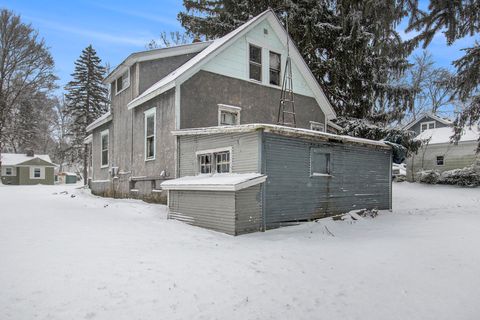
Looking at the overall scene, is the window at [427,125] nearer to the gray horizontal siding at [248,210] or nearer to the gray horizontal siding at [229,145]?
the gray horizontal siding at [229,145]

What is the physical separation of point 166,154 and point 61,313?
8.25 metres

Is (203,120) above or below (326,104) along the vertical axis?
below

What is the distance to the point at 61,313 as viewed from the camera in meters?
3.48

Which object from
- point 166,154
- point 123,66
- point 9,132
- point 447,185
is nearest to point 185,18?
point 123,66

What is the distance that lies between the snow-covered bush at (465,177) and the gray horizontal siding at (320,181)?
1366cm

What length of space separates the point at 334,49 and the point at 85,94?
29.6 metres

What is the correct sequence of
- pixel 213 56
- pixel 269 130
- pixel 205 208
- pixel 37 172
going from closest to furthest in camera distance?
pixel 269 130, pixel 205 208, pixel 213 56, pixel 37 172

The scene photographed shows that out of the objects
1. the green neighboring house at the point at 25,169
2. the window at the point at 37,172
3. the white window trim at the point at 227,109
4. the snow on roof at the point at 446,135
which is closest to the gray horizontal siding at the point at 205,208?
the white window trim at the point at 227,109

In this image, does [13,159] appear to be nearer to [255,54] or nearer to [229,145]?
[255,54]

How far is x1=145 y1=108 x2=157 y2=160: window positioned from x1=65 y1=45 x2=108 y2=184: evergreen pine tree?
2698 centimetres

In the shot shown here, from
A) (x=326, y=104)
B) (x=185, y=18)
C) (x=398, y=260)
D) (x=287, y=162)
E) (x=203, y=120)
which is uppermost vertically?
(x=185, y=18)

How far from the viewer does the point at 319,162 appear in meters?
10.1

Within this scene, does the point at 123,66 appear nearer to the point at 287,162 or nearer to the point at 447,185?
the point at 287,162

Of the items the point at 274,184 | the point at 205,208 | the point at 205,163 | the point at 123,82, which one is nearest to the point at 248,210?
the point at 274,184
